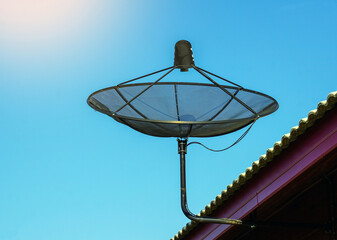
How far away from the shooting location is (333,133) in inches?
223

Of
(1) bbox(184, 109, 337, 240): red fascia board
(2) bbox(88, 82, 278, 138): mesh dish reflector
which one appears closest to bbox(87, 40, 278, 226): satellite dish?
(2) bbox(88, 82, 278, 138): mesh dish reflector

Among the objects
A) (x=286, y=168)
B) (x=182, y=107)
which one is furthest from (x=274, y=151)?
(x=182, y=107)

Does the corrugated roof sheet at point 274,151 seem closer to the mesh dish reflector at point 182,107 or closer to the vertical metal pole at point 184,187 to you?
the mesh dish reflector at point 182,107

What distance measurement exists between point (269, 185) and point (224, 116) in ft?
2.86

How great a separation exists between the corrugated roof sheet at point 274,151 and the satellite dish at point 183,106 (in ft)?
1.31

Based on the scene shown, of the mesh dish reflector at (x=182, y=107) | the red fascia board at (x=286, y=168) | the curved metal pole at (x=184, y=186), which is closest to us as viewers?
the red fascia board at (x=286, y=168)

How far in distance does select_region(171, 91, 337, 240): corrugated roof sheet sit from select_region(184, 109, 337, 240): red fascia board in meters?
0.06

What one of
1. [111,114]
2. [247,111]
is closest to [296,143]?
[247,111]

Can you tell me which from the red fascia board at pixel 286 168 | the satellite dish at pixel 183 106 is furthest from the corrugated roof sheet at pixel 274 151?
the satellite dish at pixel 183 106

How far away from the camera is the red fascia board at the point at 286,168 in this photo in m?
5.77

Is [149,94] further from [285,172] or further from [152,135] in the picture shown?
[285,172]

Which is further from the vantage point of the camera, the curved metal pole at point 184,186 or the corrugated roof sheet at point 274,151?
the curved metal pole at point 184,186

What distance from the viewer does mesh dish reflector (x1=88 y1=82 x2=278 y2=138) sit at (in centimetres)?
641

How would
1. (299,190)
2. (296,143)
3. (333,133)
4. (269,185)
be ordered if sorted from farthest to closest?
(299,190), (269,185), (296,143), (333,133)
